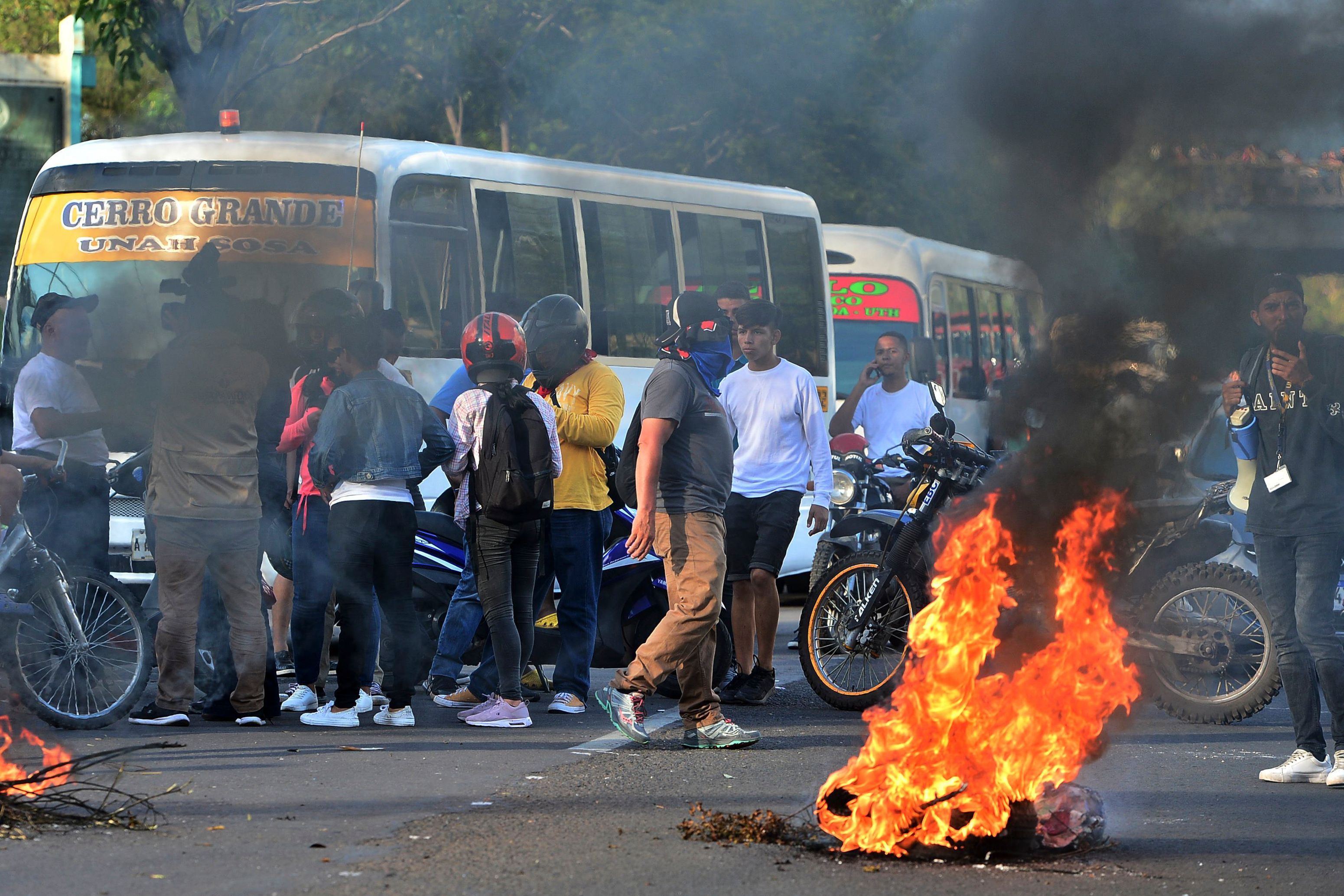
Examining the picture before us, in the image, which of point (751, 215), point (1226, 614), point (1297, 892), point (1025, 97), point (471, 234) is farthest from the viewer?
point (751, 215)

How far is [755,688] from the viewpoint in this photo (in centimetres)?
803

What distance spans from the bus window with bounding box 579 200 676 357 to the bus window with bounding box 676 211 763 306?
0.74 ft

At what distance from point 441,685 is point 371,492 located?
3.90 ft

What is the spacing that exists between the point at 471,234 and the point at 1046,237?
5985 millimetres

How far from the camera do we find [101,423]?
7.25 meters

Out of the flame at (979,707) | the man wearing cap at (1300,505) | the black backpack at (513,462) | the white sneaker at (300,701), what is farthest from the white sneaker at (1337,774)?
the white sneaker at (300,701)

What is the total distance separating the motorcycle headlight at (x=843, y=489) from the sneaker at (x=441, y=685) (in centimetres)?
333

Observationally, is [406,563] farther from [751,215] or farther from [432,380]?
[751,215]

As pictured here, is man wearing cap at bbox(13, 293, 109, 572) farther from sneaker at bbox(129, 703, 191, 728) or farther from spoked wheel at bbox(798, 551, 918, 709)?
spoked wheel at bbox(798, 551, 918, 709)

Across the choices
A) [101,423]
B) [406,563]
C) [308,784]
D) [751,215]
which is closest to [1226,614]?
[406,563]

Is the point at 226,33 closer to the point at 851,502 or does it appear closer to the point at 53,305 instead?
the point at 53,305

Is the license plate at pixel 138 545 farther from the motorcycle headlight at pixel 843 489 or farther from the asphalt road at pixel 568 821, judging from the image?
the motorcycle headlight at pixel 843 489

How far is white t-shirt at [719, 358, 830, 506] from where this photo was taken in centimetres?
810

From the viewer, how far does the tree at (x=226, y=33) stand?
232 inches
